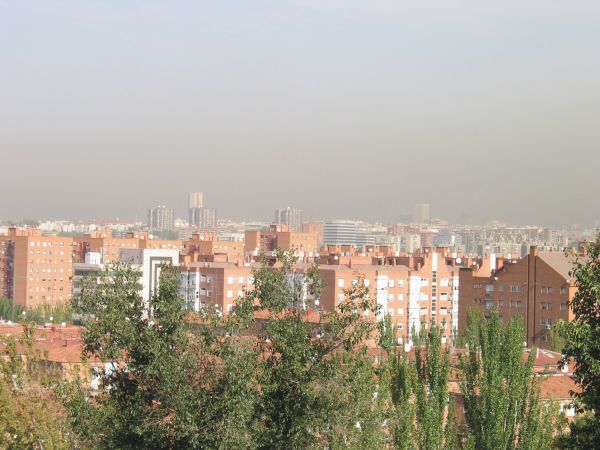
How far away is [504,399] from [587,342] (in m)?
9.37

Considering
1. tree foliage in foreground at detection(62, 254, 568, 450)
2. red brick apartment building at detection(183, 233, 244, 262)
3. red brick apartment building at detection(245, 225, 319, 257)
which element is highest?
red brick apartment building at detection(245, 225, 319, 257)

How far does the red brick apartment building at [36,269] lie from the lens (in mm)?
99438

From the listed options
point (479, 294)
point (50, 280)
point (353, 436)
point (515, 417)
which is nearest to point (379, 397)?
point (515, 417)

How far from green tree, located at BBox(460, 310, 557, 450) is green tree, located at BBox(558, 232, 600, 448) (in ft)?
26.9

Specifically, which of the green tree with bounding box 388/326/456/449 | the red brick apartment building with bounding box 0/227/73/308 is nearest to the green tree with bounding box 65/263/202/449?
the green tree with bounding box 388/326/456/449

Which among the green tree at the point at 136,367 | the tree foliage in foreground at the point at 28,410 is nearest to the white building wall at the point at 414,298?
the tree foliage in foreground at the point at 28,410

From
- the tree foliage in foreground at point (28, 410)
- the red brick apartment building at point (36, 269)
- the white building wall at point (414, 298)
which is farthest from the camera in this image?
the red brick apartment building at point (36, 269)

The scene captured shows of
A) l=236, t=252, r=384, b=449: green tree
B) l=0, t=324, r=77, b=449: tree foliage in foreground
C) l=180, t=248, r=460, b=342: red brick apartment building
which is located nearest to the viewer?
l=236, t=252, r=384, b=449: green tree

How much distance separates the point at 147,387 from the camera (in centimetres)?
1519

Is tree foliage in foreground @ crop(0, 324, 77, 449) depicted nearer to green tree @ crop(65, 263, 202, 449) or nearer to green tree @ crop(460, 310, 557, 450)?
green tree @ crop(65, 263, 202, 449)

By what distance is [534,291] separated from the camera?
56531 millimetres

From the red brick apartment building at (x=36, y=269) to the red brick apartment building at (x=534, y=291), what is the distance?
154ft

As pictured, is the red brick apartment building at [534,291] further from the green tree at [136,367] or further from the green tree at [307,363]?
the green tree at [136,367]

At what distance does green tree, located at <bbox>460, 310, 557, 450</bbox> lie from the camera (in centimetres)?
2191
